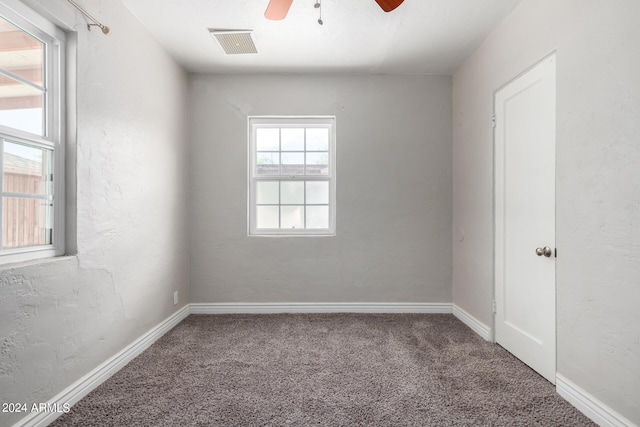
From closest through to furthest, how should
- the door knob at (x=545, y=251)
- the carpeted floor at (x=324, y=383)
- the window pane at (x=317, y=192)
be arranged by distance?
the carpeted floor at (x=324, y=383) < the door knob at (x=545, y=251) < the window pane at (x=317, y=192)

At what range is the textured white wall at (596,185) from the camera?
5.04 ft

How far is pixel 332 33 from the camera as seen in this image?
2.74 meters

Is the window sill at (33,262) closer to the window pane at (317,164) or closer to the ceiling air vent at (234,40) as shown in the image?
the ceiling air vent at (234,40)

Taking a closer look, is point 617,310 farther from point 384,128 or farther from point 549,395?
point 384,128

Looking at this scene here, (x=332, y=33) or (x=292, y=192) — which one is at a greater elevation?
(x=332, y=33)

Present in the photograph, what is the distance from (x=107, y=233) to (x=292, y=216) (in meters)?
1.86

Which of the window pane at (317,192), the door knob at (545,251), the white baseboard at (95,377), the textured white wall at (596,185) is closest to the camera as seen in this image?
the textured white wall at (596,185)

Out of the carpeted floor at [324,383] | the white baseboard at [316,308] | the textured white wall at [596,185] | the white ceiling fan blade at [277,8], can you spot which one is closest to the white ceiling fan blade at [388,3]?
the white ceiling fan blade at [277,8]

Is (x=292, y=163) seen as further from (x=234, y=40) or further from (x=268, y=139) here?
(x=234, y=40)

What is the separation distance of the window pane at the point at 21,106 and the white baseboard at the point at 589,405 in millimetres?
3381

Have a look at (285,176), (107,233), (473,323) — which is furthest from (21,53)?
(473,323)

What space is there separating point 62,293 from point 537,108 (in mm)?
3185

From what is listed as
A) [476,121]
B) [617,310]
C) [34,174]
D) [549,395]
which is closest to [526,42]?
[476,121]

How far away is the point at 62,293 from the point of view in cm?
181
